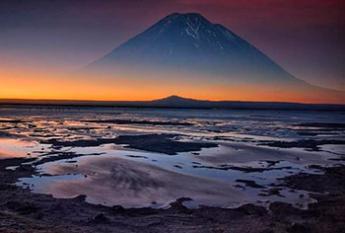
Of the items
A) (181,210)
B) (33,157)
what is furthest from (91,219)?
(33,157)

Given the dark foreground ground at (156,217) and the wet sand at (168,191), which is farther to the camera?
the wet sand at (168,191)

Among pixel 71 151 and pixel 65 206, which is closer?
pixel 65 206

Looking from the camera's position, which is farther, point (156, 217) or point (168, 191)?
point (168, 191)

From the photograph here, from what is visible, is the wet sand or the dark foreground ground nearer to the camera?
the dark foreground ground

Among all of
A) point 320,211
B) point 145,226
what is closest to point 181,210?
point 145,226

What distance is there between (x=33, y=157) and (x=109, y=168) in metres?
4.86

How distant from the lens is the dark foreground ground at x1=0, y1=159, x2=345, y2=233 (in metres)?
9.22

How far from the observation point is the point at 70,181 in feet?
47.9

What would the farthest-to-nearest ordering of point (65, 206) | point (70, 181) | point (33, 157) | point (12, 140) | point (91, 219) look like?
point (12, 140)
point (33, 157)
point (70, 181)
point (65, 206)
point (91, 219)

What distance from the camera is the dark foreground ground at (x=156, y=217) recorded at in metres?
9.22

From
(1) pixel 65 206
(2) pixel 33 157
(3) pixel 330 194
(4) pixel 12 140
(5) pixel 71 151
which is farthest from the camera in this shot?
(4) pixel 12 140

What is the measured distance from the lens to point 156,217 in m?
10.2

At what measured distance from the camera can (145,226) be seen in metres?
9.51

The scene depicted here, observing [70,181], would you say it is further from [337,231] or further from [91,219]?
[337,231]
